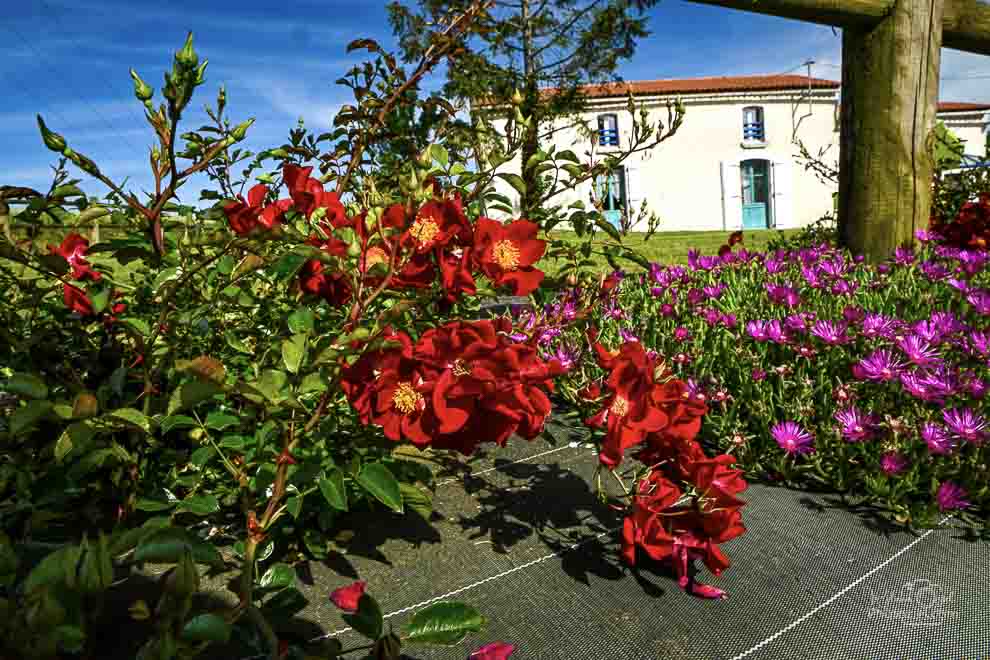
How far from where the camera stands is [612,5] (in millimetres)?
13344

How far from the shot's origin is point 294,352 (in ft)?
3.19

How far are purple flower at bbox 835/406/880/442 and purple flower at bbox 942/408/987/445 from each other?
180 mm

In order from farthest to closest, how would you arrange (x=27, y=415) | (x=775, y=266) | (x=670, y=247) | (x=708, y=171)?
(x=708, y=171) < (x=670, y=247) < (x=775, y=266) < (x=27, y=415)

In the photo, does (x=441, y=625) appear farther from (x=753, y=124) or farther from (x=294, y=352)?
(x=753, y=124)

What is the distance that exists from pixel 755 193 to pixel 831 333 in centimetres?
2586

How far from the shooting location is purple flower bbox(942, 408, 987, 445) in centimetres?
157

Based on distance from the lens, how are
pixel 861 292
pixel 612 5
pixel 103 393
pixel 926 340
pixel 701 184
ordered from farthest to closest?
pixel 701 184
pixel 612 5
pixel 861 292
pixel 926 340
pixel 103 393

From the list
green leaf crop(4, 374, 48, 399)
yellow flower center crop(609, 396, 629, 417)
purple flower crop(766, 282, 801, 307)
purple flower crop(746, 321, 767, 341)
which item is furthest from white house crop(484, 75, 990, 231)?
green leaf crop(4, 374, 48, 399)

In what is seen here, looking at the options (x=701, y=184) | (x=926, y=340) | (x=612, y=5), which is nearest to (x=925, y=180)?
(x=926, y=340)

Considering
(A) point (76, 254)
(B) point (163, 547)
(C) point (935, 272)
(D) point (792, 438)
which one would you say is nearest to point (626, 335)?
(D) point (792, 438)

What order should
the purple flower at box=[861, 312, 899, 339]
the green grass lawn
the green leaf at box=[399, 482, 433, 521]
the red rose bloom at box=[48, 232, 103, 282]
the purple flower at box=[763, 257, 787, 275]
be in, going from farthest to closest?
the green grass lawn, the purple flower at box=[763, 257, 787, 275], the purple flower at box=[861, 312, 899, 339], the red rose bloom at box=[48, 232, 103, 282], the green leaf at box=[399, 482, 433, 521]

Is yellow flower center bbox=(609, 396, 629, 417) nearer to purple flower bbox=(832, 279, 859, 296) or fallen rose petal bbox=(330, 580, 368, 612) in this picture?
fallen rose petal bbox=(330, 580, 368, 612)

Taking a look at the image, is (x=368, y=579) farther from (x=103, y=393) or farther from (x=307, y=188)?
(x=307, y=188)

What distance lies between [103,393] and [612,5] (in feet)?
46.8
